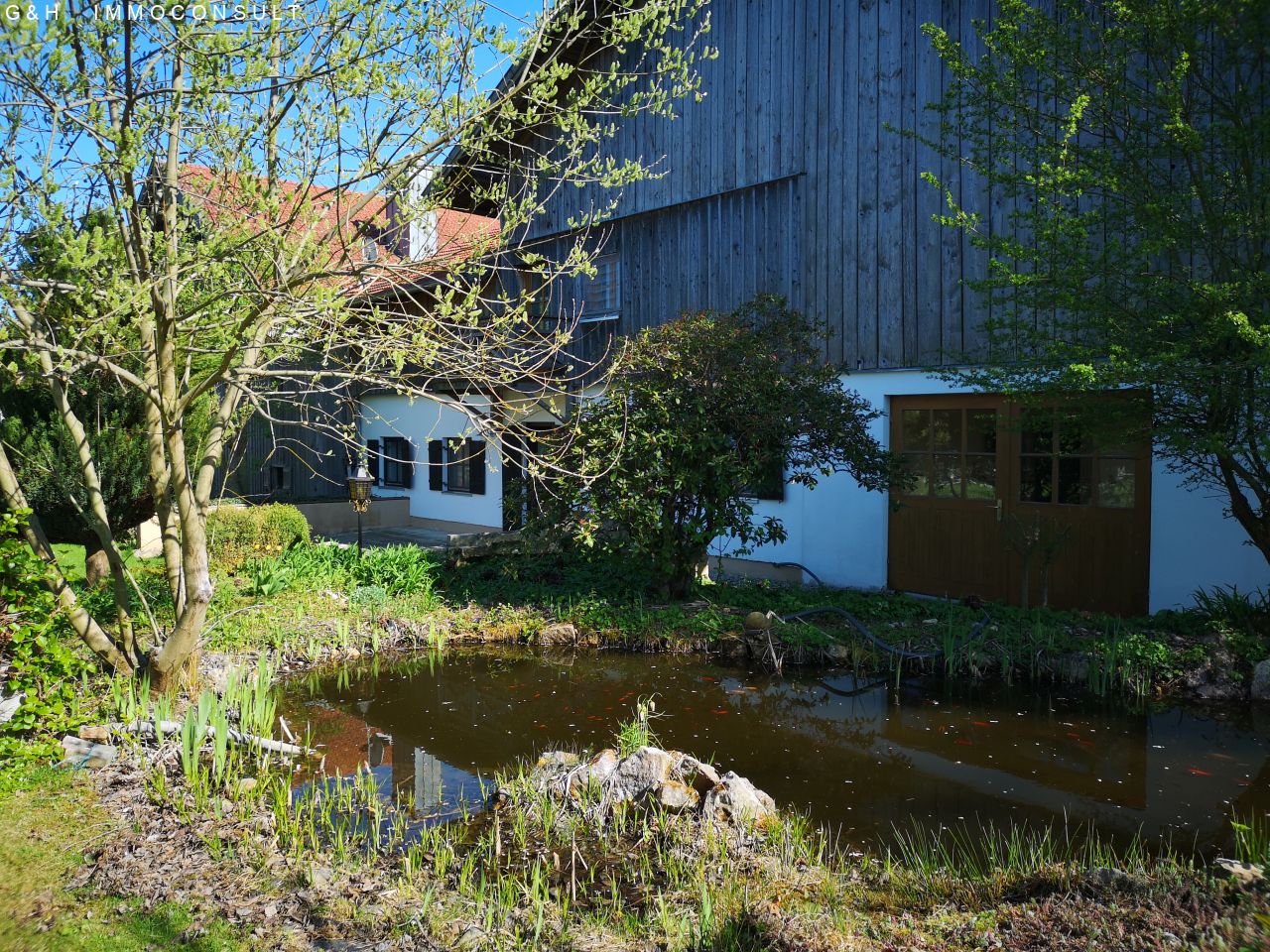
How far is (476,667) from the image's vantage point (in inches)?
316

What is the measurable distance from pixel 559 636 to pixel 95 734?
14.0ft

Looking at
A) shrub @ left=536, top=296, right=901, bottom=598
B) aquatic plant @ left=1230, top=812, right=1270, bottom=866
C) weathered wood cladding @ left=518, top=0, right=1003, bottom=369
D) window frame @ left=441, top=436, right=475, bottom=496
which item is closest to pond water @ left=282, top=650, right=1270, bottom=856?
aquatic plant @ left=1230, top=812, right=1270, bottom=866

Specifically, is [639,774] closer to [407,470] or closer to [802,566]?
[802,566]

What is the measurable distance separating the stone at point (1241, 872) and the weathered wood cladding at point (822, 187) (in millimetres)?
6647

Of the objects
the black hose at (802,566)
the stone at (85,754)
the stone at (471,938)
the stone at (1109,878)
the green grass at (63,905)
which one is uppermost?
the black hose at (802,566)

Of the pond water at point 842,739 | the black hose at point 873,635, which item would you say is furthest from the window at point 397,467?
the black hose at point 873,635

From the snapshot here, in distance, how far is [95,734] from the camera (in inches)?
201

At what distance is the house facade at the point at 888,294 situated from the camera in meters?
8.71

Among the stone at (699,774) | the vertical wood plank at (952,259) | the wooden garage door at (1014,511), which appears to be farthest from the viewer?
the vertical wood plank at (952,259)

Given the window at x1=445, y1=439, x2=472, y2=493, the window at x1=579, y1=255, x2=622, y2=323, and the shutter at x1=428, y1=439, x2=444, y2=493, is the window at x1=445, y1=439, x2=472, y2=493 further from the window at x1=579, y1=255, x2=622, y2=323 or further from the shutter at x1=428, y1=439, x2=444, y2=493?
the window at x1=579, y1=255, x2=622, y2=323

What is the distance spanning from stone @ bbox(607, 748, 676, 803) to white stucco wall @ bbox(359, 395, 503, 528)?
1085cm

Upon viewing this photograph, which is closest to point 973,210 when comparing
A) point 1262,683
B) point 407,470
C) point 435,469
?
point 1262,683

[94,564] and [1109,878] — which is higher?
[94,564]

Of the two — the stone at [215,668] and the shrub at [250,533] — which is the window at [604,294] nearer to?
the shrub at [250,533]
